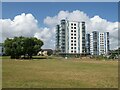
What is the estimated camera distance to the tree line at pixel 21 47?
107125 mm

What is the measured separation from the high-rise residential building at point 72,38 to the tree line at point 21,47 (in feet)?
178

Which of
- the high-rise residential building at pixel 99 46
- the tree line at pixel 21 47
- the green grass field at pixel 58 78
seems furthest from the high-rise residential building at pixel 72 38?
the green grass field at pixel 58 78

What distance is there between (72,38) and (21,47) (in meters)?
65.6

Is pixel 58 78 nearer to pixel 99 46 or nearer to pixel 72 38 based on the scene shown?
pixel 72 38

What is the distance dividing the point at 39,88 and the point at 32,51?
93672 millimetres

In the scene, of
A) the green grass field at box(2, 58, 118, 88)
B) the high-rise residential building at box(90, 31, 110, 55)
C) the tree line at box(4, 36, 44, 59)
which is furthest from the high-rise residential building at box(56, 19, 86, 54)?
Result: the green grass field at box(2, 58, 118, 88)

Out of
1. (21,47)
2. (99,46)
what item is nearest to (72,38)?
(99,46)

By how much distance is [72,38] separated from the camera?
169 meters

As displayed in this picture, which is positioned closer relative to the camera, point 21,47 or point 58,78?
point 58,78

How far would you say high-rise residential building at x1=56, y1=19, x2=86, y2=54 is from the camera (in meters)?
167

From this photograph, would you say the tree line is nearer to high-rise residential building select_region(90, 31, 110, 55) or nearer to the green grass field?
the green grass field

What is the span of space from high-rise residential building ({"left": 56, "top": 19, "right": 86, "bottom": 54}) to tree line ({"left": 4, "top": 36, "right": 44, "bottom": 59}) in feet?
178

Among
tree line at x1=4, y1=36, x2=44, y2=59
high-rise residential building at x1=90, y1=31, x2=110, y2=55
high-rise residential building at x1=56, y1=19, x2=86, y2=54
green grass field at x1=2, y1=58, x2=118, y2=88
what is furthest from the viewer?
high-rise residential building at x1=90, y1=31, x2=110, y2=55

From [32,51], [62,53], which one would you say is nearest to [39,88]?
[32,51]
